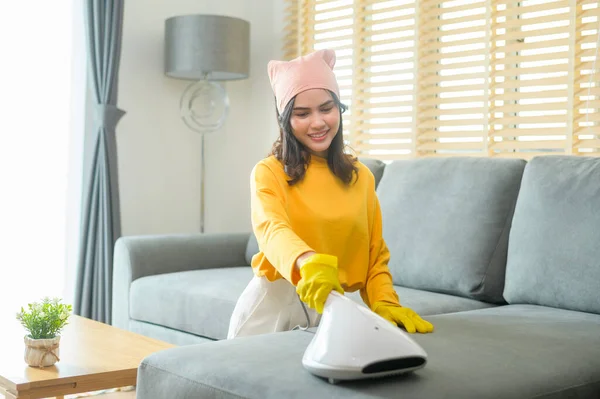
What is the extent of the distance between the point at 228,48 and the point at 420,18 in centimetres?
98

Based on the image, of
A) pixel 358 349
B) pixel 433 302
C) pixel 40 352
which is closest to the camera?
pixel 358 349

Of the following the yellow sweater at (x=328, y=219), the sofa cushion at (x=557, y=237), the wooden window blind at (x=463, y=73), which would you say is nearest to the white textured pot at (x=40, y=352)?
the yellow sweater at (x=328, y=219)

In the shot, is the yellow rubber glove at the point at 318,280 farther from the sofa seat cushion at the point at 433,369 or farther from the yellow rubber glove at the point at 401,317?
the yellow rubber glove at the point at 401,317

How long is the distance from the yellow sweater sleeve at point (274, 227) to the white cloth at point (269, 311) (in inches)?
5.3

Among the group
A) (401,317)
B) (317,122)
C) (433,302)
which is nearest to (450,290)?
(433,302)

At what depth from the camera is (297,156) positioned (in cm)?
203

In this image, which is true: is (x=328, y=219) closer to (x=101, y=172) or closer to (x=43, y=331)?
(x=43, y=331)

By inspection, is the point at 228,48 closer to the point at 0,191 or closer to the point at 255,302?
the point at 0,191

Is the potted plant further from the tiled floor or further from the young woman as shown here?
the tiled floor

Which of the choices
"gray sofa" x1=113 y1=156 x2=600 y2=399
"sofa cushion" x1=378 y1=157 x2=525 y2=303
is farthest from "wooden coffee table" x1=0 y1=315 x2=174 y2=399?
"sofa cushion" x1=378 y1=157 x2=525 y2=303

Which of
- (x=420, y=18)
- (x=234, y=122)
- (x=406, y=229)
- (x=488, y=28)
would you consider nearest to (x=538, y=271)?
(x=406, y=229)

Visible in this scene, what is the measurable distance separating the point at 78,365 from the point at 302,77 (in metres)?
0.97

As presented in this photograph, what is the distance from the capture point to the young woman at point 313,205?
198 centimetres

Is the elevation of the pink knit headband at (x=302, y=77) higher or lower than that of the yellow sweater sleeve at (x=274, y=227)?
higher
